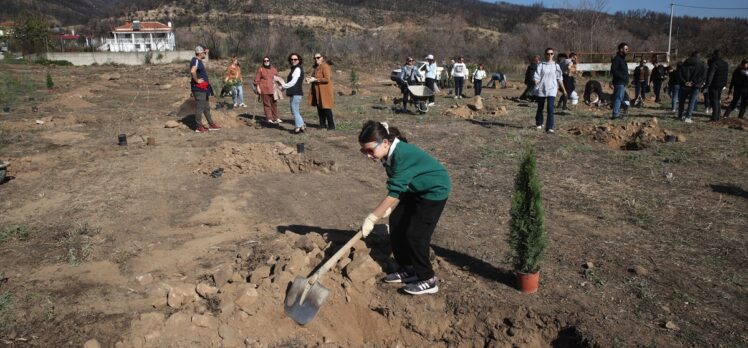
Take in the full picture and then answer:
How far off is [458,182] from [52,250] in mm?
4801

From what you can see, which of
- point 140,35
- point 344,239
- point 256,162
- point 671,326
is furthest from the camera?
point 140,35

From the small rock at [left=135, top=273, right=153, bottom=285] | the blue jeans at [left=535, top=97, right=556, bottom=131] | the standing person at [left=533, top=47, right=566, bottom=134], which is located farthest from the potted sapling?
the blue jeans at [left=535, top=97, right=556, bottom=131]

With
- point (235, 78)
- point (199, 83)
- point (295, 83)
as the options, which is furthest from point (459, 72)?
point (199, 83)

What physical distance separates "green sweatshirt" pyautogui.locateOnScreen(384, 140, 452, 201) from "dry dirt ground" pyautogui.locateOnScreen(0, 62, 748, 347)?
831mm

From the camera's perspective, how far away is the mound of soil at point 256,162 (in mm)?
7520

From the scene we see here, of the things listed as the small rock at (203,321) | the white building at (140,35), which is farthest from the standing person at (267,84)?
the white building at (140,35)

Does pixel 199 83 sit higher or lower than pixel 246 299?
higher

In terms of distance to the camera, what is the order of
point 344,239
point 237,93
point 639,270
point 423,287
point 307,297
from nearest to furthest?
point 307,297
point 423,287
point 639,270
point 344,239
point 237,93

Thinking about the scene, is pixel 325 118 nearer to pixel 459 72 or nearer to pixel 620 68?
pixel 620 68

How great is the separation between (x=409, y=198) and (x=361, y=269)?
2.33 ft

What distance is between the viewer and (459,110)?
13.3 metres

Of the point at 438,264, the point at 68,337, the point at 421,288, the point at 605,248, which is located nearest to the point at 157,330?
the point at 68,337

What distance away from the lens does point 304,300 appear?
3.69 m

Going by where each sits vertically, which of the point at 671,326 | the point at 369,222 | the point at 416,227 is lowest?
the point at 671,326
